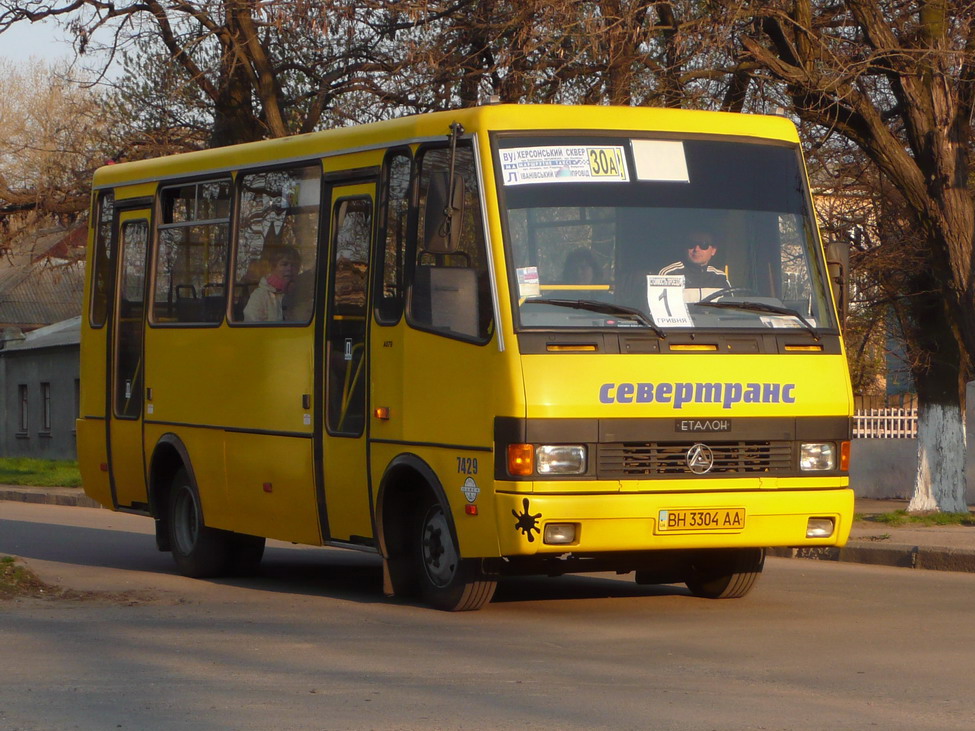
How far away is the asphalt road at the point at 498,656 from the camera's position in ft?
22.0

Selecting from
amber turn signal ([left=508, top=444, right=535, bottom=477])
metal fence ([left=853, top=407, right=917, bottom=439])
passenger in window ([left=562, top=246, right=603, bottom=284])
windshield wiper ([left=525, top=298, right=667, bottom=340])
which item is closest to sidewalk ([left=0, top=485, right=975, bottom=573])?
windshield wiper ([left=525, top=298, right=667, bottom=340])

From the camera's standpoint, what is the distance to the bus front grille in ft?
30.1

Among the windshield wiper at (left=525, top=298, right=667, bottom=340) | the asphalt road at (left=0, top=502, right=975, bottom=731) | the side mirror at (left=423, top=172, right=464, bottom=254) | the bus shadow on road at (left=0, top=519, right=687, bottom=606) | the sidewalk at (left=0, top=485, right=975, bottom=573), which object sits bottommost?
the bus shadow on road at (left=0, top=519, right=687, bottom=606)

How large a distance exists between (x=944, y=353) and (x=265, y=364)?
34.5 feet

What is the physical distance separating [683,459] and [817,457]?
86 centimetres

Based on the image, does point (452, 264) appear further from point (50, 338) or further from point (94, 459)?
point (50, 338)

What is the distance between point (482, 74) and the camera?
19.4 metres

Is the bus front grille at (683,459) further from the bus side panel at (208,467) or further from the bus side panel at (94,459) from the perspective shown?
the bus side panel at (94,459)

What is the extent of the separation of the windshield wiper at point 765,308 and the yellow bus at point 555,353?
0.6 inches

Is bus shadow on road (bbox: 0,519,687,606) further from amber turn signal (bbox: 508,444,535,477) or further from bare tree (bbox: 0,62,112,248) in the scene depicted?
bare tree (bbox: 0,62,112,248)

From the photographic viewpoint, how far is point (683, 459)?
931 centimetres

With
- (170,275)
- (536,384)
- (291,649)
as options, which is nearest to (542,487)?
(536,384)

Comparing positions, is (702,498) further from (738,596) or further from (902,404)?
(902,404)

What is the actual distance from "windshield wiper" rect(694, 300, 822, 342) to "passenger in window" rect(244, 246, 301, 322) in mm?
3064
